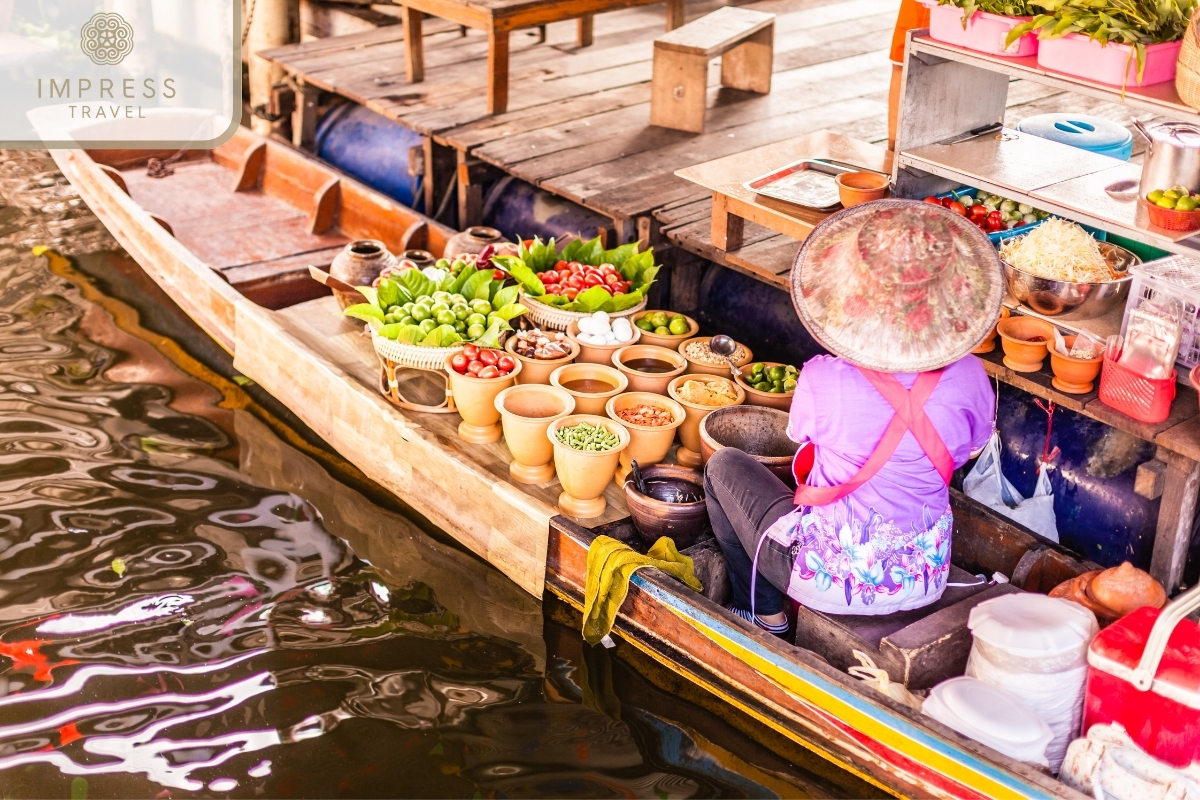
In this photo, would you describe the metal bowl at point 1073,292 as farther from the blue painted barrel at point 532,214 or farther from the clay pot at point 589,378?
the blue painted barrel at point 532,214

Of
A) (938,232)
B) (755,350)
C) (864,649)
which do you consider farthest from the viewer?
(755,350)

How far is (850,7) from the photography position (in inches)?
353

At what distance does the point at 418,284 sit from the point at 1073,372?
114 inches

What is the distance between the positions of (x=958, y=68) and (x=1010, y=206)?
1.84ft

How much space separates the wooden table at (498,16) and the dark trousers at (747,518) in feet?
11.0

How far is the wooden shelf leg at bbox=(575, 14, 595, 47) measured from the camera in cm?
822

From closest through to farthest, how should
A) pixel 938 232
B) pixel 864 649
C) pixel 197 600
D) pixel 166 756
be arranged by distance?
pixel 938 232 → pixel 864 649 → pixel 166 756 → pixel 197 600

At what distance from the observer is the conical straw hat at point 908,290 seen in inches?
141

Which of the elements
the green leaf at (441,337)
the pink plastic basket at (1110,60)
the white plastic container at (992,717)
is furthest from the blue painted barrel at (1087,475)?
the green leaf at (441,337)

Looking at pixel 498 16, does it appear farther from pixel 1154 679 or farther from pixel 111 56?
pixel 111 56

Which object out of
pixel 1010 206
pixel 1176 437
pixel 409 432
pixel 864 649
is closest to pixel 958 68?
pixel 1010 206

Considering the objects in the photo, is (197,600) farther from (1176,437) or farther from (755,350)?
(1176,437)

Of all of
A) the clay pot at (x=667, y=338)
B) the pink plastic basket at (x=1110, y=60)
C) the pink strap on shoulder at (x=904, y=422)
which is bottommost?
the clay pot at (x=667, y=338)

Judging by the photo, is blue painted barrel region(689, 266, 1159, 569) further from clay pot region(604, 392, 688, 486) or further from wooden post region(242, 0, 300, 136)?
wooden post region(242, 0, 300, 136)
